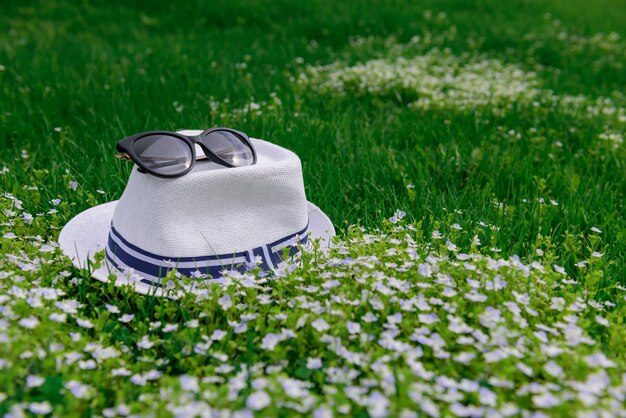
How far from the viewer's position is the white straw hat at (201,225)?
2.90m

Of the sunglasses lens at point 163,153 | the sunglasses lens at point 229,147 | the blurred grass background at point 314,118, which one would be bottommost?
the blurred grass background at point 314,118

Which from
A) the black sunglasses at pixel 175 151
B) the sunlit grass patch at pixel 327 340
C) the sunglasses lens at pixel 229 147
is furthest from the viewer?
the sunglasses lens at pixel 229 147

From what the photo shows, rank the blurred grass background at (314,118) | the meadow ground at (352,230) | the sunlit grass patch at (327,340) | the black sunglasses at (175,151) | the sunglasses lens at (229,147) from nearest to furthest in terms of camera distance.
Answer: the sunlit grass patch at (327,340) < the meadow ground at (352,230) < the black sunglasses at (175,151) < the sunglasses lens at (229,147) < the blurred grass background at (314,118)

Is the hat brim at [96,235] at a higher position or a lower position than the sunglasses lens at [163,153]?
lower

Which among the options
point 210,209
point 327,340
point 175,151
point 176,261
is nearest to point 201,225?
point 210,209

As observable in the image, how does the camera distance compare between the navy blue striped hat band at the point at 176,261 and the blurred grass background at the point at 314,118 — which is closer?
the navy blue striped hat band at the point at 176,261

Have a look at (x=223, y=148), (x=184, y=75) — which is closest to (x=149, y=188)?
(x=223, y=148)

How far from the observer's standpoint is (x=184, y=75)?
23.5 feet

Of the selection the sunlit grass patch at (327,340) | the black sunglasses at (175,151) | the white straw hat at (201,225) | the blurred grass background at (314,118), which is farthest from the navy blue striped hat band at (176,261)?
the blurred grass background at (314,118)

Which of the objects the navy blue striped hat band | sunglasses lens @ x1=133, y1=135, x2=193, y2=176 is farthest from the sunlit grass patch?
sunglasses lens @ x1=133, y1=135, x2=193, y2=176

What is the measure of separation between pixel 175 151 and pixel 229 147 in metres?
0.32

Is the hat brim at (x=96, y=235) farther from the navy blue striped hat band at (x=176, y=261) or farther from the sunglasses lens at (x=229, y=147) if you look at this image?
the sunglasses lens at (x=229, y=147)

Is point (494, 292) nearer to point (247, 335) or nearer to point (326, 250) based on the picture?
point (326, 250)

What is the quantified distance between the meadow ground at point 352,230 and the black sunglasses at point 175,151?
1.94 feet
